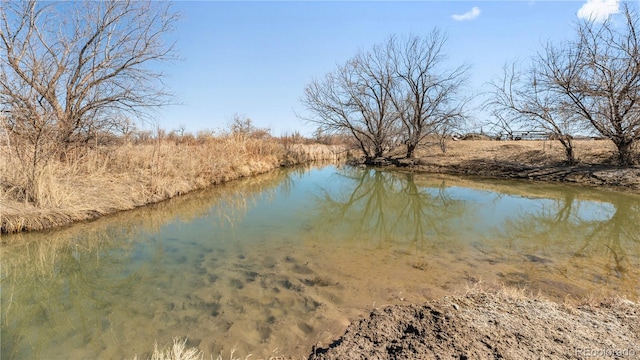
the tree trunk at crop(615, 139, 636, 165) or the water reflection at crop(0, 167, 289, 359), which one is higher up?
the tree trunk at crop(615, 139, 636, 165)

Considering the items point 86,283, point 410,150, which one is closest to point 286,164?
point 410,150

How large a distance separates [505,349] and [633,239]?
5795mm

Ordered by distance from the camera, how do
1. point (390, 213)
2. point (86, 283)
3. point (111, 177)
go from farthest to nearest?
1. point (111, 177)
2. point (390, 213)
3. point (86, 283)

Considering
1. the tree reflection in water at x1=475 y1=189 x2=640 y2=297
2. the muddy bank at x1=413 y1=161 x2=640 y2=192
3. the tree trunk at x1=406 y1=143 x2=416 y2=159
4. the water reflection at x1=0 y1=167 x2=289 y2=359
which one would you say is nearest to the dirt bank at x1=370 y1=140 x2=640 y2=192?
the muddy bank at x1=413 y1=161 x2=640 y2=192

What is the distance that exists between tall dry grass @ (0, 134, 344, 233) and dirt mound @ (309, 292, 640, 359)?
659cm

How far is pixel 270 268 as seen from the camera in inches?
171

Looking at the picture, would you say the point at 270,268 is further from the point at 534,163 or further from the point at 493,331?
the point at 534,163

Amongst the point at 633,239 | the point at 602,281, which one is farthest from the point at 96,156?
the point at 633,239

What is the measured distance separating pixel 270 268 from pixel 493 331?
2.92 metres

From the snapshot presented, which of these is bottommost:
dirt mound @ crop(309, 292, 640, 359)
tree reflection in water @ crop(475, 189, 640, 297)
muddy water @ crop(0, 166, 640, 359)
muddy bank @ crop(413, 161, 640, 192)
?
tree reflection in water @ crop(475, 189, 640, 297)

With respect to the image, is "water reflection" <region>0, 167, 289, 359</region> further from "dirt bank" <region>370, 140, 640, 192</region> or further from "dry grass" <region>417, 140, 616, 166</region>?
"dry grass" <region>417, 140, 616, 166</region>

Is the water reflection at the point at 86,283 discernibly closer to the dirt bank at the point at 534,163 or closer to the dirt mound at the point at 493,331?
the dirt mound at the point at 493,331

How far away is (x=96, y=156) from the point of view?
8.75 metres

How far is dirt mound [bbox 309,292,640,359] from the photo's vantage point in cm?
210
